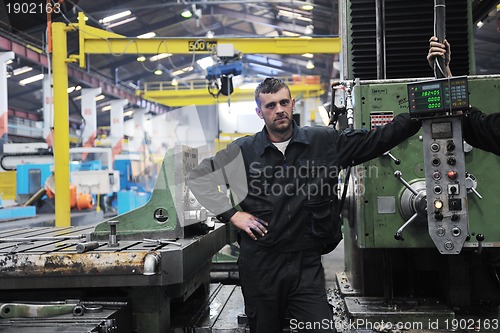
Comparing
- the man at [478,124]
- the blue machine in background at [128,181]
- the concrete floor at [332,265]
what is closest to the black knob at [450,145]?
the man at [478,124]

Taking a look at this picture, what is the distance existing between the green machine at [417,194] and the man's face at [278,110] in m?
0.42

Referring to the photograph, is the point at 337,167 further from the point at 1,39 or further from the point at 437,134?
the point at 1,39

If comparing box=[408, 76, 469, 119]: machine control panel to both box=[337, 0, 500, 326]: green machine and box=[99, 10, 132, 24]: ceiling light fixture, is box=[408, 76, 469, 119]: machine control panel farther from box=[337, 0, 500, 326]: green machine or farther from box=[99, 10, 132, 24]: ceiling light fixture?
box=[99, 10, 132, 24]: ceiling light fixture

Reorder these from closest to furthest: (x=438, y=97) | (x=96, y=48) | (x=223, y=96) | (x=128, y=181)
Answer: (x=438, y=97)
(x=96, y=48)
(x=128, y=181)
(x=223, y=96)

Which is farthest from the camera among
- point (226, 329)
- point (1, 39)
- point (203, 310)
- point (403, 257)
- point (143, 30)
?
point (143, 30)

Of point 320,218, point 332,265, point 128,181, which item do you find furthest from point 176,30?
point 320,218

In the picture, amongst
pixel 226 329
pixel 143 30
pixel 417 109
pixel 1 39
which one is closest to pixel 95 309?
pixel 226 329

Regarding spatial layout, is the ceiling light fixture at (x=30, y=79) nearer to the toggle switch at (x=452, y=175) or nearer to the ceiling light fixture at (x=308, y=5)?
the ceiling light fixture at (x=308, y=5)

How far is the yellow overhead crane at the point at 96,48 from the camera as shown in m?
5.16

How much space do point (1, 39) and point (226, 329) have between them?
714 cm

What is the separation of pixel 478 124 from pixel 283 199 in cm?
69

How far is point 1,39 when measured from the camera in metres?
7.41

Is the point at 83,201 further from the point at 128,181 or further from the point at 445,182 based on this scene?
the point at 445,182

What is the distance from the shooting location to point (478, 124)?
62.4 inches
